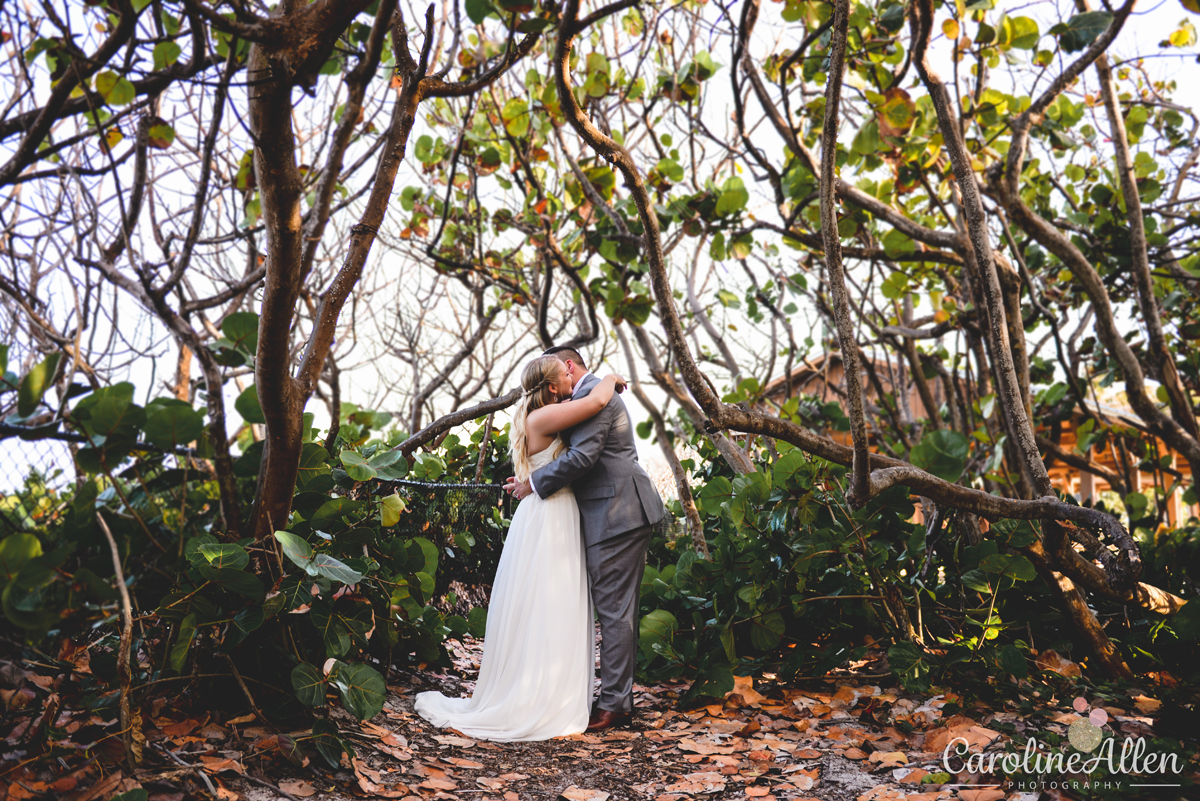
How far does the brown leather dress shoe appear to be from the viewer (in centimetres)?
288

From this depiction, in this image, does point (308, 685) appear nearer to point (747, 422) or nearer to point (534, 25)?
point (747, 422)

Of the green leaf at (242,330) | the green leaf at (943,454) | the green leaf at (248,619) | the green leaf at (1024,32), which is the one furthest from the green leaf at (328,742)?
the green leaf at (1024,32)

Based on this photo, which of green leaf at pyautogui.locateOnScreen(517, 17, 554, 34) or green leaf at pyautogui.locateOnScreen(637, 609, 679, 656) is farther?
green leaf at pyautogui.locateOnScreen(637, 609, 679, 656)

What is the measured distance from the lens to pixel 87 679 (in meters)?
1.77

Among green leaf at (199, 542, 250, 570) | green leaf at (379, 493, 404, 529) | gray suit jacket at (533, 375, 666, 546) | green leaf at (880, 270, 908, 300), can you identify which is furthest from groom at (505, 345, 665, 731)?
green leaf at (880, 270, 908, 300)

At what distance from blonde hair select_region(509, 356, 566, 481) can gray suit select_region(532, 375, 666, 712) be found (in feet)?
0.62

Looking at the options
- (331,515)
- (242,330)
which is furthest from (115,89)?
(331,515)

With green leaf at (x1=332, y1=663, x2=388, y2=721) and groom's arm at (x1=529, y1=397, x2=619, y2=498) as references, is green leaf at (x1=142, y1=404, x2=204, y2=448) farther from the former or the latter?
groom's arm at (x1=529, y1=397, x2=619, y2=498)

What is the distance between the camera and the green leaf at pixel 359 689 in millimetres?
1977

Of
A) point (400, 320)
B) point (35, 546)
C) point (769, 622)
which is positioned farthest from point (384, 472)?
point (400, 320)

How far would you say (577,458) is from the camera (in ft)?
9.96

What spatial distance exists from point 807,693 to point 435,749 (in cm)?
155

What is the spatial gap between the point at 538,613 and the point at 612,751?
0.62 meters

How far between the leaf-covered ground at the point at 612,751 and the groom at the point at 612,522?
0.71 feet
